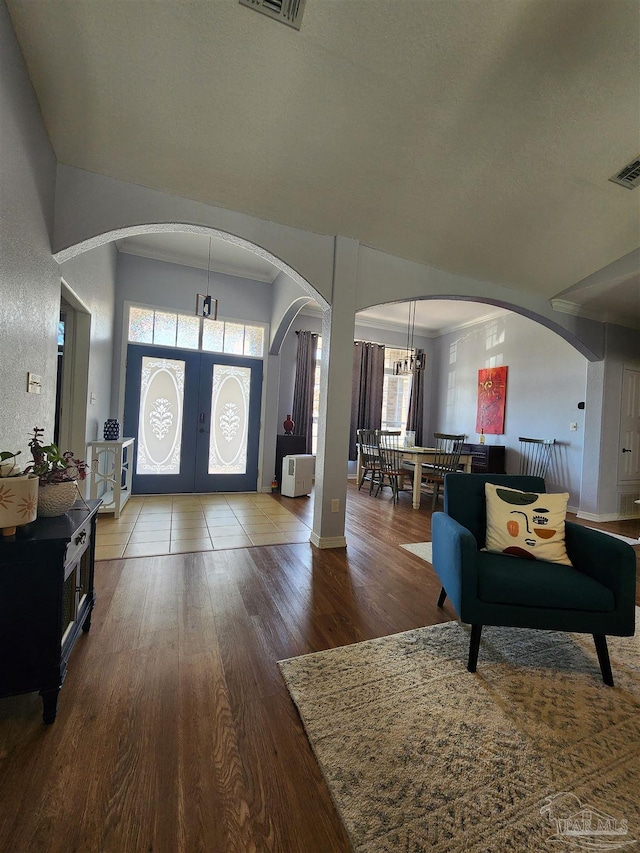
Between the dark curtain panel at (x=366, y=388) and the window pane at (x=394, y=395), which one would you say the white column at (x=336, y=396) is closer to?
the dark curtain panel at (x=366, y=388)

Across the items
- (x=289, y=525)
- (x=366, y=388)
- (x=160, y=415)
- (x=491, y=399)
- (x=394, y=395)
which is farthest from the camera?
(x=394, y=395)

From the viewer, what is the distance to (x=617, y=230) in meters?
3.38

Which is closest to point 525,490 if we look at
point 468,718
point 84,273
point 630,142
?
point 468,718

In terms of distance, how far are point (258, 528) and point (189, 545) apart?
78 cm

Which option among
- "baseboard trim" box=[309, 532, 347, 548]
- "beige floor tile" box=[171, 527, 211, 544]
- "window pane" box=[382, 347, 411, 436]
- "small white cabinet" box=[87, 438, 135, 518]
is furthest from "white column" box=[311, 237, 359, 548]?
"window pane" box=[382, 347, 411, 436]

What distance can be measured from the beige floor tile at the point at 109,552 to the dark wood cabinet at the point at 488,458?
205 inches

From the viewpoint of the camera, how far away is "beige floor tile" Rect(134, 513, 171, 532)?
357 centimetres

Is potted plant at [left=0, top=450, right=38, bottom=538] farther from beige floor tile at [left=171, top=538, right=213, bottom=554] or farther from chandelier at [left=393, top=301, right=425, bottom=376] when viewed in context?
chandelier at [left=393, top=301, right=425, bottom=376]

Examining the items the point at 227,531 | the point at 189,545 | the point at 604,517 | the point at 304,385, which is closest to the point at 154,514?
the point at 227,531

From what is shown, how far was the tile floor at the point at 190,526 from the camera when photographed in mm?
3109

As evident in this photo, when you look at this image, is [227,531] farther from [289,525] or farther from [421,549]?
[421,549]

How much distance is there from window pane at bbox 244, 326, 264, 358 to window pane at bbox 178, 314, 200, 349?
0.70 metres

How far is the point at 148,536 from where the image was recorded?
333 centimetres

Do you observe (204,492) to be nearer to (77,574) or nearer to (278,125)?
(77,574)
